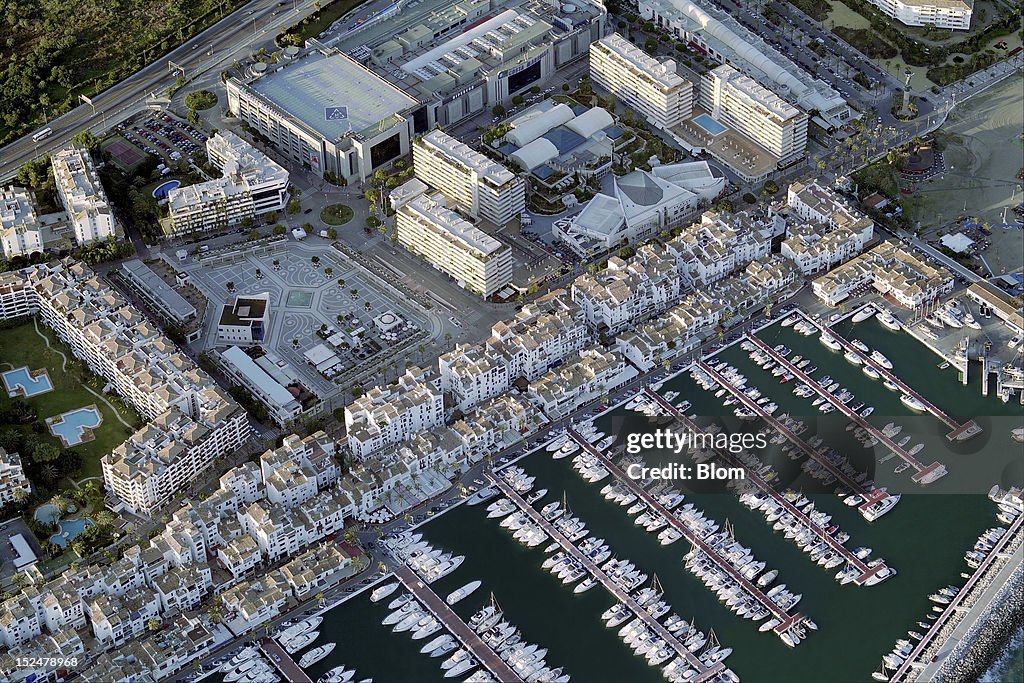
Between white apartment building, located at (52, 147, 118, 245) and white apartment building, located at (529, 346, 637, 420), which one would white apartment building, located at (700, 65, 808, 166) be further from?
white apartment building, located at (52, 147, 118, 245)

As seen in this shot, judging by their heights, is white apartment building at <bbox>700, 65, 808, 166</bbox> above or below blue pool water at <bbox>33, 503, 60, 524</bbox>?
above

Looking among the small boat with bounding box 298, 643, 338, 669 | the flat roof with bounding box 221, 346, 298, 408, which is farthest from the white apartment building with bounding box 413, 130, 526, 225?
the small boat with bounding box 298, 643, 338, 669

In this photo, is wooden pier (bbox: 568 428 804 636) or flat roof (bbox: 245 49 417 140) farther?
flat roof (bbox: 245 49 417 140)

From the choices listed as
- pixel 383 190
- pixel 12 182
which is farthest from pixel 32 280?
pixel 383 190

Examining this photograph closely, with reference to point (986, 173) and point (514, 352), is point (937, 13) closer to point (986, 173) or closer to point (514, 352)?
point (986, 173)

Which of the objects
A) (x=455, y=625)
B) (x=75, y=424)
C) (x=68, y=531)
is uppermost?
(x=75, y=424)

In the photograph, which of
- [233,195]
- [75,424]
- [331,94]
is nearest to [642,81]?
[331,94]

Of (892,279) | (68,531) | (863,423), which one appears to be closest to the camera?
(68,531)
